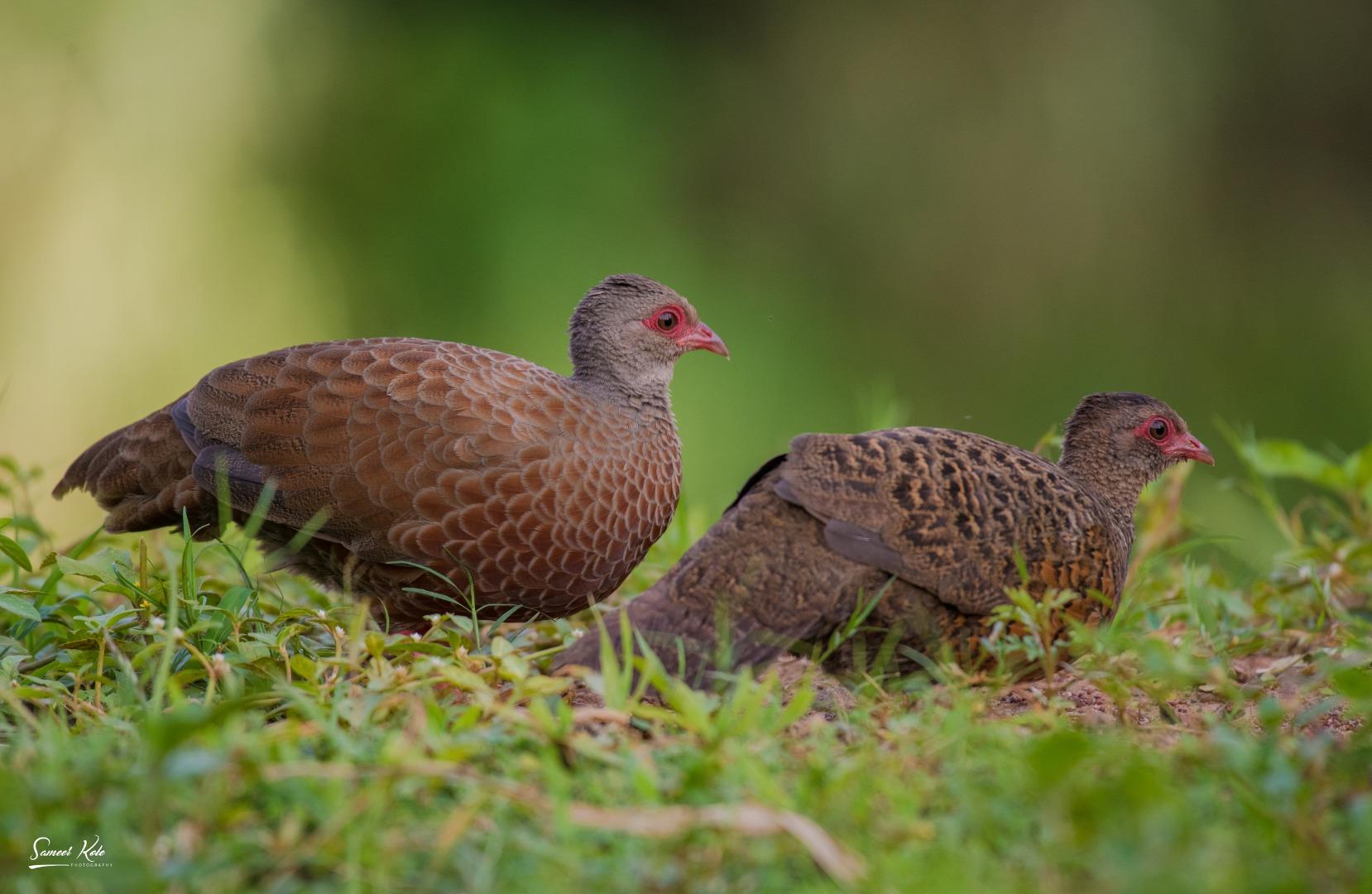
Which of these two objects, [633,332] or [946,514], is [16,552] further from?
[946,514]

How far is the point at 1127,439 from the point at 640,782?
2316mm

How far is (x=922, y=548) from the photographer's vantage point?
2979 mm

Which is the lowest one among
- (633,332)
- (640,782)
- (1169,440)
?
(640,782)

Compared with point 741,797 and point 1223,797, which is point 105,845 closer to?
point 741,797

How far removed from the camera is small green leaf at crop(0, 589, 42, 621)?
2.76 meters

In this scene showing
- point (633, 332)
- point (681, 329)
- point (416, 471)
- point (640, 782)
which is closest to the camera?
point (640, 782)

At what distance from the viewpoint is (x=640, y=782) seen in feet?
6.01

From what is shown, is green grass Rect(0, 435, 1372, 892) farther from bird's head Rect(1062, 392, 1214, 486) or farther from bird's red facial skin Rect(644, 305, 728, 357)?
bird's red facial skin Rect(644, 305, 728, 357)

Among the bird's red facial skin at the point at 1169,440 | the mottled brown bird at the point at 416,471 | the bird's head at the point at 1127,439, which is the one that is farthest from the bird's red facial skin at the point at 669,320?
the bird's red facial skin at the point at 1169,440

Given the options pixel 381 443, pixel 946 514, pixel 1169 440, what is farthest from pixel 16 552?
pixel 1169 440

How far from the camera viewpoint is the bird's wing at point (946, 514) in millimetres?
2975

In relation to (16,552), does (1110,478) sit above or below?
above

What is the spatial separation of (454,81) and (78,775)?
5659mm

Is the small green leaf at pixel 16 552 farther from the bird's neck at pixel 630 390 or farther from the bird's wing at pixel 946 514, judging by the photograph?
the bird's wing at pixel 946 514
